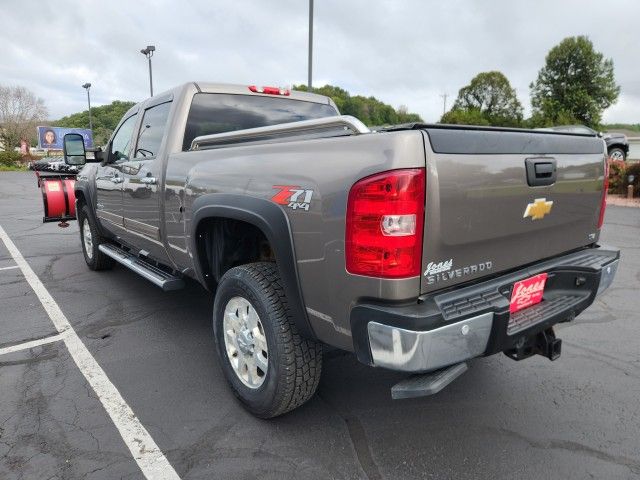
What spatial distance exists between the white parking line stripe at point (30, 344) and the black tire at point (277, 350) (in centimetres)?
210

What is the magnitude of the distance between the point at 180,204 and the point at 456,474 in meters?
2.31

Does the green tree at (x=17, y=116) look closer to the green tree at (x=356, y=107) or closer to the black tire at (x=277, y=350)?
the green tree at (x=356, y=107)

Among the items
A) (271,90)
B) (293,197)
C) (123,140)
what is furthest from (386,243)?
(123,140)

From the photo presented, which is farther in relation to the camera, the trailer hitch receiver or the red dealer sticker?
the trailer hitch receiver

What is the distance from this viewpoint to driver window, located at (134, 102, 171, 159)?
377cm

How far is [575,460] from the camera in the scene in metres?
2.28

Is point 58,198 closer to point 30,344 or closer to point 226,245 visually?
point 30,344

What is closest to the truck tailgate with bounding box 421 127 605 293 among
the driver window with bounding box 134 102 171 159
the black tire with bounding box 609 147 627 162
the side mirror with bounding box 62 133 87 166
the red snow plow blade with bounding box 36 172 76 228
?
the driver window with bounding box 134 102 171 159

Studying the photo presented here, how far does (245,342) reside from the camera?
262 centimetres

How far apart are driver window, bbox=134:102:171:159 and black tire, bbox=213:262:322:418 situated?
5.85ft

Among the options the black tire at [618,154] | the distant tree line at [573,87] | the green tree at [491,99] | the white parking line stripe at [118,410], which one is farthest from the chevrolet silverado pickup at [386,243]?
the green tree at [491,99]

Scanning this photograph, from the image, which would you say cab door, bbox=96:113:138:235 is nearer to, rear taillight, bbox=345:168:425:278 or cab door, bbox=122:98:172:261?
cab door, bbox=122:98:172:261

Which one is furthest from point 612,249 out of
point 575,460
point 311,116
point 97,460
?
point 97,460

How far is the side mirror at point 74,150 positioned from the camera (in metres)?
4.94
